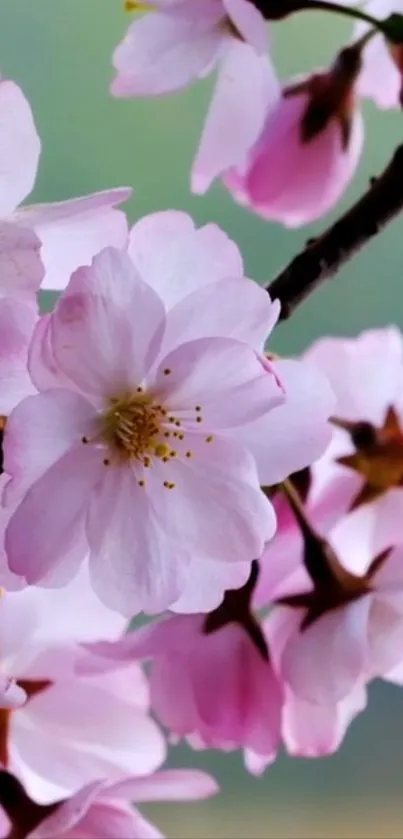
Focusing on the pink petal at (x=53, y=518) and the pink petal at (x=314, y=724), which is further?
the pink petal at (x=314, y=724)

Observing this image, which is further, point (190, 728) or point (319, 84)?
point (319, 84)

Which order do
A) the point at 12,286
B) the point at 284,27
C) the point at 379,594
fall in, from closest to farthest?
1. the point at 12,286
2. the point at 379,594
3. the point at 284,27

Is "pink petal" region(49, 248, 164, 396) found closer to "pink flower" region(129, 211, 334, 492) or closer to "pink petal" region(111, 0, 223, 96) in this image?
"pink flower" region(129, 211, 334, 492)

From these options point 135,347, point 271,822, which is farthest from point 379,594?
point 271,822

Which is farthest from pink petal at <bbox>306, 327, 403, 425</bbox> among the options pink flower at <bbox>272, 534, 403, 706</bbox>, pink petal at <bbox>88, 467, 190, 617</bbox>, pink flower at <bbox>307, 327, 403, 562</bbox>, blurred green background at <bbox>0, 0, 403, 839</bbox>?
blurred green background at <bbox>0, 0, 403, 839</bbox>

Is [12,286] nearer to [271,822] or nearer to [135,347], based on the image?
[135,347]

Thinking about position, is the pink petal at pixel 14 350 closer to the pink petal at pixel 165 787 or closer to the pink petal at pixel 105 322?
the pink petal at pixel 105 322

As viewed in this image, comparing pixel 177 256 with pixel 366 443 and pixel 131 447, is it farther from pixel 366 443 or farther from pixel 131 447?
pixel 366 443

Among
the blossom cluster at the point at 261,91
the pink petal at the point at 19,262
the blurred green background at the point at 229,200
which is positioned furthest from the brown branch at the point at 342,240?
the blurred green background at the point at 229,200
